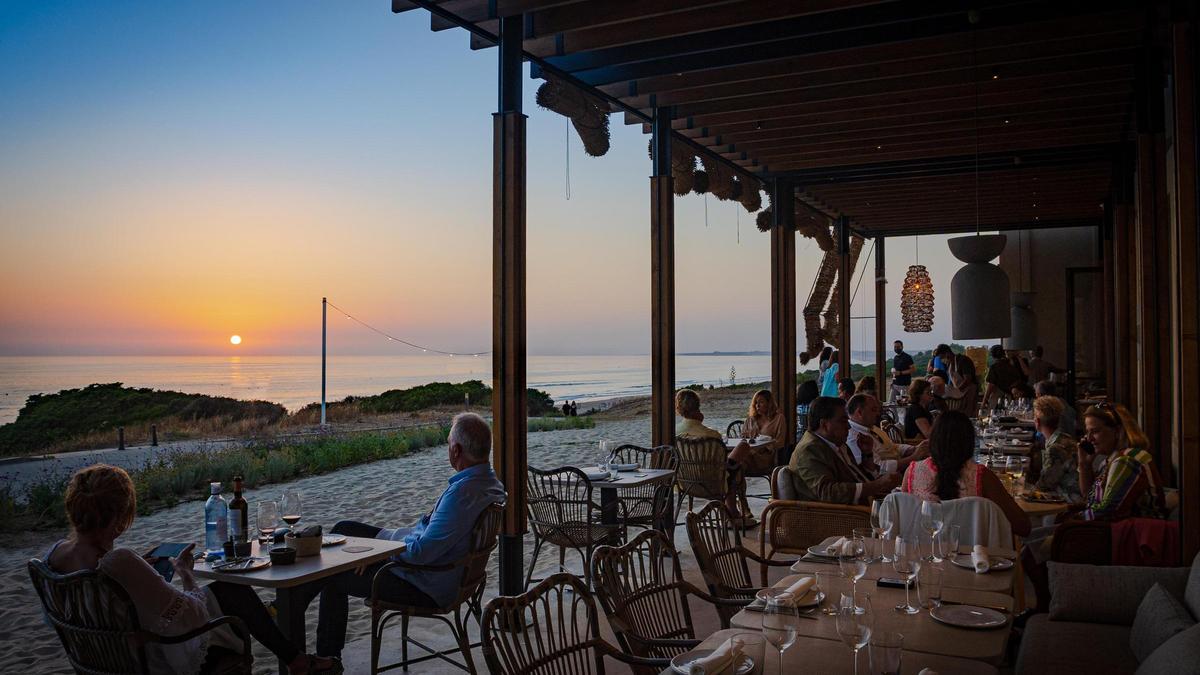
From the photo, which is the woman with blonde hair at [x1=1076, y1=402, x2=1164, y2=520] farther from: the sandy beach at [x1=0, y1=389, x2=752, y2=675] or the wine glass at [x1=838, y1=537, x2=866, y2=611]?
the sandy beach at [x1=0, y1=389, x2=752, y2=675]

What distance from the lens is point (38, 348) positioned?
27.7 feet

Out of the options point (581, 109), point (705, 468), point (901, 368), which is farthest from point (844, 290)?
point (581, 109)

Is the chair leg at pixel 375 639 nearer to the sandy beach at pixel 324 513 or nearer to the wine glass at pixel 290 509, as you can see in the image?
the wine glass at pixel 290 509

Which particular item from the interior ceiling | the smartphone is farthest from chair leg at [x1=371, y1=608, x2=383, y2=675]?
the interior ceiling

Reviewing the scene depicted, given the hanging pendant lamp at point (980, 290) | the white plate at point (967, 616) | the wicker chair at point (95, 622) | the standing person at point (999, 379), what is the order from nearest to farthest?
the white plate at point (967, 616)
the wicker chair at point (95, 622)
the hanging pendant lamp at point (980, 290)
the standing person at point (999, 379)

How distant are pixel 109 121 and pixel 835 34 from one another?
7.55 meters

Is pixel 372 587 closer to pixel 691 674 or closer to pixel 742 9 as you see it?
pixel 691 674

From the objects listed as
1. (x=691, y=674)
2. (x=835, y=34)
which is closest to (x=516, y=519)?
(x=691, y=674)

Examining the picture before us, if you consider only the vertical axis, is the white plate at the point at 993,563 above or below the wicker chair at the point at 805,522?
above

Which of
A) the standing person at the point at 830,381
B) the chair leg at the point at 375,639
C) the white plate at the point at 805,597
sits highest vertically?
the standing person at the point at 830,381

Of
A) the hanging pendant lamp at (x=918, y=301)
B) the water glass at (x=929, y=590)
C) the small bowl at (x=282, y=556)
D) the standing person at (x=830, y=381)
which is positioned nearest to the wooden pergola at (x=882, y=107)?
the standing person at (x=830, y=381)

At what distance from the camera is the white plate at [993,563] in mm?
3291

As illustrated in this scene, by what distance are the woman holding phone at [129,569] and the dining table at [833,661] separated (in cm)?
185

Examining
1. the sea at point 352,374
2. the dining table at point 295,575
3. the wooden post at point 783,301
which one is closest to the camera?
the dining table at point 295,575
